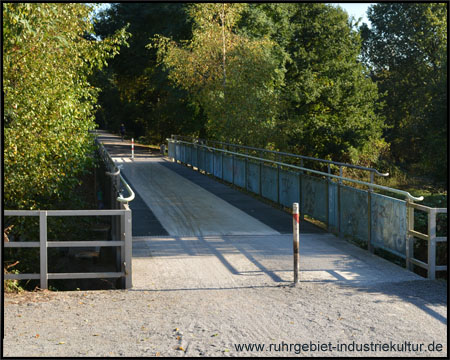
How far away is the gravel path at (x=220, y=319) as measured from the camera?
245 inches

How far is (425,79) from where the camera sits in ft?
167

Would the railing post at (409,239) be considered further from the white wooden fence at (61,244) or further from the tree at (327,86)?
the tree at (327,86)

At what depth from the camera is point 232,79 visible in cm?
2805

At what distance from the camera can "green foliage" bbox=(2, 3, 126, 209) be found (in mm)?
10453

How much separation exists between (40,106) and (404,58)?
47.2 m

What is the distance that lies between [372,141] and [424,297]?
36841 mm

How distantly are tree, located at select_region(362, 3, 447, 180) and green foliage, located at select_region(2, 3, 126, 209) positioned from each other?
121 ft

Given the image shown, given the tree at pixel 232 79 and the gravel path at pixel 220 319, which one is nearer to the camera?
the gravel path at pixel 220 319

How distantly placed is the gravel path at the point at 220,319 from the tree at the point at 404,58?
132ft

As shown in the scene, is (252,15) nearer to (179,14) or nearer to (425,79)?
(179,14)

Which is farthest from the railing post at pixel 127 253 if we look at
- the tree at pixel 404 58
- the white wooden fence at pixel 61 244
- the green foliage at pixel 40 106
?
the tree at pixel 404 58

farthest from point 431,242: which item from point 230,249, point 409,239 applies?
point 230,249

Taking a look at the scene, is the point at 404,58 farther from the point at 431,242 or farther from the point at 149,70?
the point at 431,242

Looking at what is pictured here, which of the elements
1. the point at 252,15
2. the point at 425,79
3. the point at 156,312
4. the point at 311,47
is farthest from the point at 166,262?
the point at 425,79
